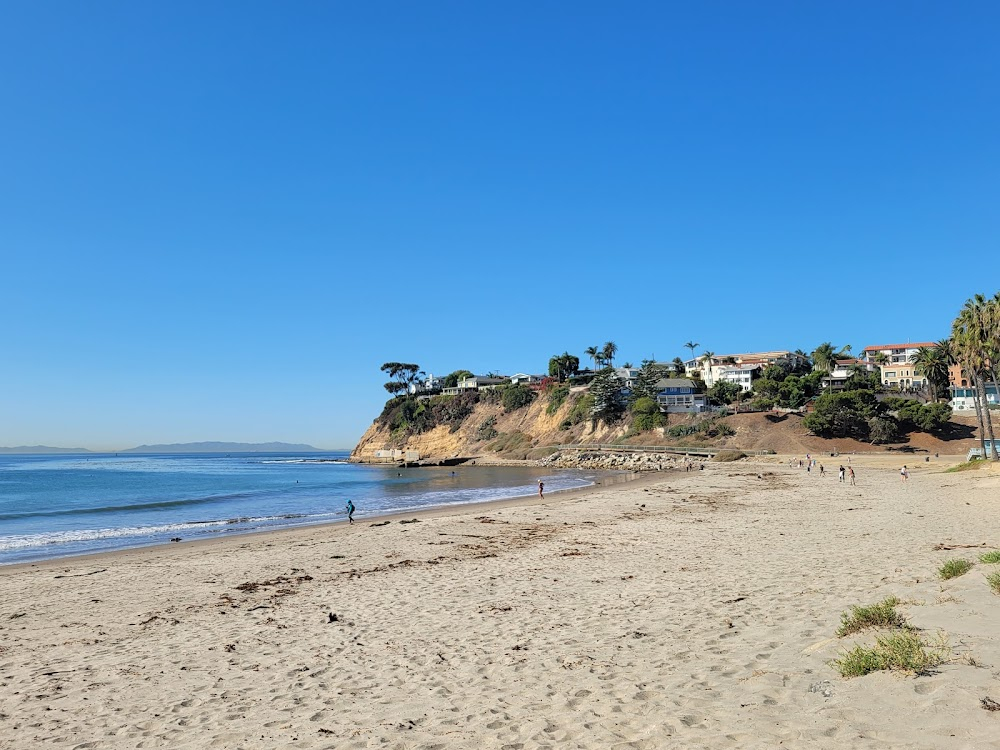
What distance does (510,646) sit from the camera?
29.8 ft

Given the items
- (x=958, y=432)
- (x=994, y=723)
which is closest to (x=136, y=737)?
(x=994, y=723)

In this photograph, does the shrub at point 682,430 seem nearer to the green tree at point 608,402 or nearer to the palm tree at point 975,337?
the green tree at point 608,402

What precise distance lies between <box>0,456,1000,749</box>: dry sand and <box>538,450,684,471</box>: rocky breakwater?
4957 centimetres

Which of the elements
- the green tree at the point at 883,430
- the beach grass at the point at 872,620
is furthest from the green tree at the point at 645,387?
the beach grass at the point at 872,620

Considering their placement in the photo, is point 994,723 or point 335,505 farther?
point 335,505

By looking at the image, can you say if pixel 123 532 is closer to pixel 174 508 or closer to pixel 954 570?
pixel 174 508

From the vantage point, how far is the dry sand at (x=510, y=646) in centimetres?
595

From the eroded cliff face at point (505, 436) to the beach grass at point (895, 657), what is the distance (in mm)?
88195

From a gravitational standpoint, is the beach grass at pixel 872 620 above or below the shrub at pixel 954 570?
above

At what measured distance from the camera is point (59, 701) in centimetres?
788

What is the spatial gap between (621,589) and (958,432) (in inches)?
2964

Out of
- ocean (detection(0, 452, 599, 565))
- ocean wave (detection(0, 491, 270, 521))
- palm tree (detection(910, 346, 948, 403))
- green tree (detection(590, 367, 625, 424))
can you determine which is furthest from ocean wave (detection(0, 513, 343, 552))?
palm tree (detection(910, 346, 948, 403))

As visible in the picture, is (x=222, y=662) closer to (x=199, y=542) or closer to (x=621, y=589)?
(x=621, y=589)

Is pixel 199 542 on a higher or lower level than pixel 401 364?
lower
